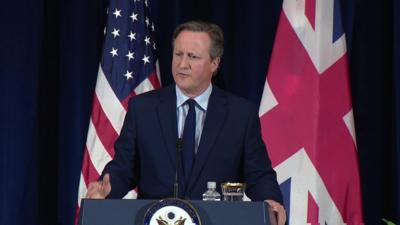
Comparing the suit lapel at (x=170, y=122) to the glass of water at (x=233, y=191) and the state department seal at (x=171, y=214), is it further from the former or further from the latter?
the state department seal at (x=171, y=214)

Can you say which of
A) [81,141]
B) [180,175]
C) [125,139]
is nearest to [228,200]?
[180,175]

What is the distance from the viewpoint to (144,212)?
2029mm

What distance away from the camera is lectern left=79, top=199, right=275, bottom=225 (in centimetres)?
204

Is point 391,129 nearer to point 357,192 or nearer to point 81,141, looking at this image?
point 357,192

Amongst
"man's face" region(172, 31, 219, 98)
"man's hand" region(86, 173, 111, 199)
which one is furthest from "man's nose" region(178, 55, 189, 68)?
"man's hand" region(86, 173, 111, 199)

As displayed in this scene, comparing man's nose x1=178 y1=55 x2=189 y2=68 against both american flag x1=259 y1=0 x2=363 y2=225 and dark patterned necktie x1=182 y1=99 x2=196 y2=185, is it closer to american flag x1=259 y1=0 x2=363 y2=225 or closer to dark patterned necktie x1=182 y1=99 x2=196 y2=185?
dark patterned necktie x1=182 y1=99 x2=196 y2=185

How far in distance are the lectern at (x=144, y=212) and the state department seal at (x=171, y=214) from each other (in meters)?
0.01

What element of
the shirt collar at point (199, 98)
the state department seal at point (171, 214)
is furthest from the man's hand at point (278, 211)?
the shirt collar at point (199, 98)

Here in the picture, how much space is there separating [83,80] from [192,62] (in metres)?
1.76

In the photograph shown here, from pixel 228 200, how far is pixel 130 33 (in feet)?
7.46

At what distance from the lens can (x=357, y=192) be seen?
13.8 feet

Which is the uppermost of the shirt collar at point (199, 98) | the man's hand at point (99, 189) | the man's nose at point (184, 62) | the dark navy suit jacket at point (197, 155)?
the man's nose at point (184, 62)

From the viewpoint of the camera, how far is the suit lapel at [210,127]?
2834mm

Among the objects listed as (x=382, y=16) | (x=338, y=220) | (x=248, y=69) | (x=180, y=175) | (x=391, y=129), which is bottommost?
(x=338, y=220)
